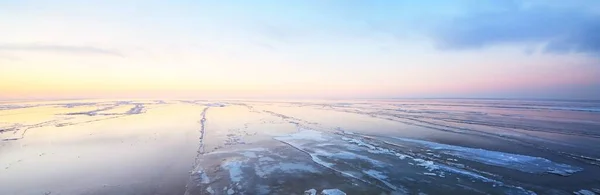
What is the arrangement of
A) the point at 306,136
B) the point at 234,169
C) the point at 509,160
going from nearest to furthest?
1. the point at 234,169
2. the point at 509,160
3. the point at 306,136

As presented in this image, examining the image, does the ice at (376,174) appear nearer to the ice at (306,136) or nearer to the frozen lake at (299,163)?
the frozen lake at (299,163)

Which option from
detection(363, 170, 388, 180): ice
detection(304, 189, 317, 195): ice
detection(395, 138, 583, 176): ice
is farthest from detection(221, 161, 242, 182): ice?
detection(395, 138, 583, 176): ice

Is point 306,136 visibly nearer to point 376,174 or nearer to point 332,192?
point 376,174

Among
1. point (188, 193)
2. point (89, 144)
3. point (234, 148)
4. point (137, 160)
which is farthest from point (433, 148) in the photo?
point (89, 144)

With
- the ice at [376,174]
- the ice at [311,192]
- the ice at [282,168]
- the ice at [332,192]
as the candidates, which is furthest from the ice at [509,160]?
the ice at [311,192]

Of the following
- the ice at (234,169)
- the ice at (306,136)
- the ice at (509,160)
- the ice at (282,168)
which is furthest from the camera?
the ice at (306,136)

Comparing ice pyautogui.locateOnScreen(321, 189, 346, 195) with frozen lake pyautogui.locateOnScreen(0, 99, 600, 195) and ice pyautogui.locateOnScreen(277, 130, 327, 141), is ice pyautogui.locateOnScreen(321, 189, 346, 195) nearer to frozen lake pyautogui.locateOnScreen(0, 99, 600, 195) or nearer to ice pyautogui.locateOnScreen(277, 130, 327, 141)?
frozen lake pyautogui.locateOnScreen(0, 99, 600, 195)

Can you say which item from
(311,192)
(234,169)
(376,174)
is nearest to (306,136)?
(234,169)

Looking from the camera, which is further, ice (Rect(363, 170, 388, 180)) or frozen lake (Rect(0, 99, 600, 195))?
ice (Rect(363, 170, 388, 180))

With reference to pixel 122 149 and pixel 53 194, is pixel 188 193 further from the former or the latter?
pixel 122 149
